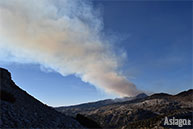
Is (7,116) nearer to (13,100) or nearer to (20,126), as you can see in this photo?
(20,126)

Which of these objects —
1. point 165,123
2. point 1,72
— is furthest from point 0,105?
point 165,123

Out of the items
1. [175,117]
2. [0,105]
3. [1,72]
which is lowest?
[0,105]

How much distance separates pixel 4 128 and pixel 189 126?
170772 mm

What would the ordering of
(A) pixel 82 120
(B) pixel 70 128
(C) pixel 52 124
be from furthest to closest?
(A) pixel 82 120 < (B) pixel 70 128 < (C) pixel 52 124

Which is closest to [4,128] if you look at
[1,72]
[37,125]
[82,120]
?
[37,125]

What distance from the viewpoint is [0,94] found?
22.5 metres

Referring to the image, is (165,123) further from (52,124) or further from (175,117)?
(52,124)

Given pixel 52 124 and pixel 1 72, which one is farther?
pixel 1 72

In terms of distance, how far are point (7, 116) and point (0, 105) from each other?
97.9 inches

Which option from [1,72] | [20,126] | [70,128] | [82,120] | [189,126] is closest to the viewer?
[20,126]

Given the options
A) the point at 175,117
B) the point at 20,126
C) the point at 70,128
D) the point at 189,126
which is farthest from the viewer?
the point at 175,117

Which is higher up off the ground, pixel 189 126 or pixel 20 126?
pixel 189 126

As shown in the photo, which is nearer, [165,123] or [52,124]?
[52,124]

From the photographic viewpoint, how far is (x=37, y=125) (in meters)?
19.5
